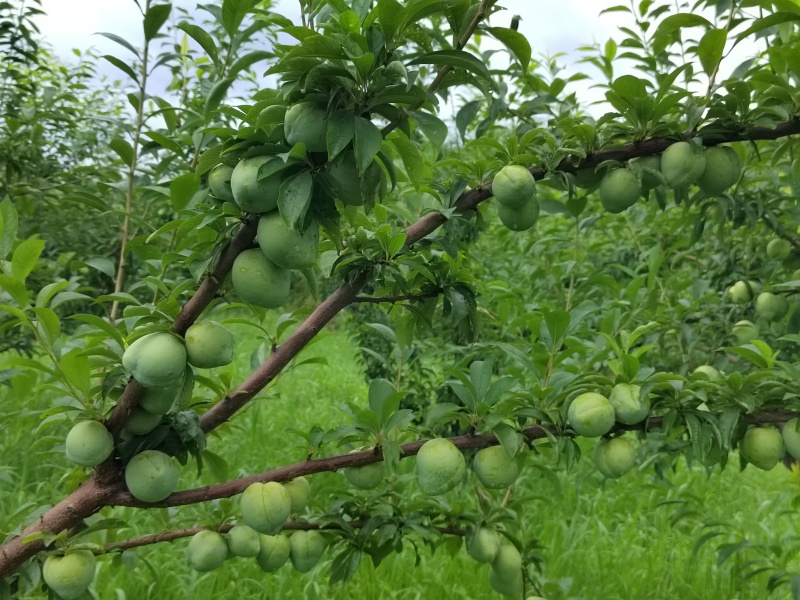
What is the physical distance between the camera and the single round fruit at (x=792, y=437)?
1.01m

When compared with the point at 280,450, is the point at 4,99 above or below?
above

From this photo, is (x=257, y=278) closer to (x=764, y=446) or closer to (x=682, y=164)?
(x=682, y=164)

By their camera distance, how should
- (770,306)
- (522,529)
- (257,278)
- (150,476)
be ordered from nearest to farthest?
1. (257,278)
2. (150,476)
3. (770,306)
4. (522,529)

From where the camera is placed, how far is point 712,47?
1.03 metres

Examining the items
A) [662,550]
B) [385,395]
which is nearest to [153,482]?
[385,395]

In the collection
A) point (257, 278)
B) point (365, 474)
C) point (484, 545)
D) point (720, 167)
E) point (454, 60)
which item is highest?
point (454, 60)

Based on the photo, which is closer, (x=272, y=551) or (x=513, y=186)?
(x=513, y=186)

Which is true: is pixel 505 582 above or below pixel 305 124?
below

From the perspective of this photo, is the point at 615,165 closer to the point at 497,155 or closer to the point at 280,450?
the point at 497,155

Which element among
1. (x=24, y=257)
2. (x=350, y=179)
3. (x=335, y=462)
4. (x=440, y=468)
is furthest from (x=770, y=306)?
(x=24, y=257)

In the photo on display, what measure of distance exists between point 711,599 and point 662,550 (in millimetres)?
339

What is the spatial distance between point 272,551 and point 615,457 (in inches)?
26.0

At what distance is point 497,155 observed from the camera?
107 cm

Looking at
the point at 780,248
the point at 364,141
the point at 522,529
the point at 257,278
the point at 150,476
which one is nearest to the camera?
the point at 364,141
